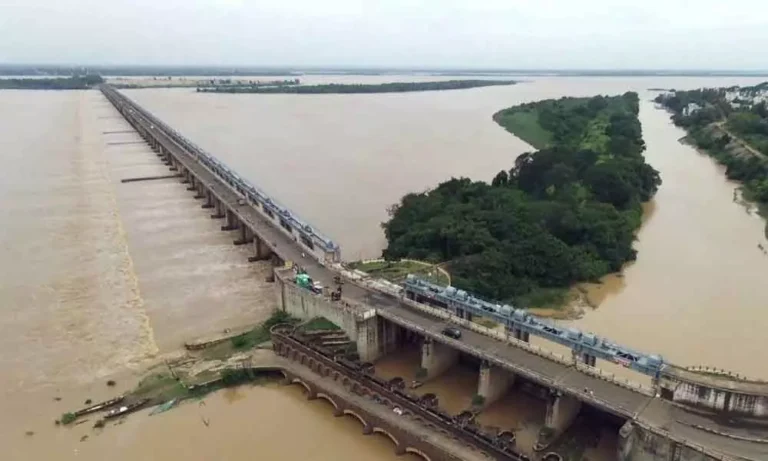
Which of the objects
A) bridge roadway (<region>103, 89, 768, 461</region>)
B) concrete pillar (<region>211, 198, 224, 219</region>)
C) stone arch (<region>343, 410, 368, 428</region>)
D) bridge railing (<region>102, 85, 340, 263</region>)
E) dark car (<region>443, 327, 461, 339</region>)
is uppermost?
bridge railing (<region>102, 85, 340, 263</region>)

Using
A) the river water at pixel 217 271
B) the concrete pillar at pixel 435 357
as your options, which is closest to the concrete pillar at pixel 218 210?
the river water at pixel 217 271

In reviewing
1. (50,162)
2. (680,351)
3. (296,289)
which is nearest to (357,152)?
(50,162)

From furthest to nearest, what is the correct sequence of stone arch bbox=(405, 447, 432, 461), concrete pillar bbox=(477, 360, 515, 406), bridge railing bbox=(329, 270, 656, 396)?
concrete pillar bbox=(477, 360, 515, 406) → bridge railing bbox=(329, 270, 656, 396) → stone arch bbox=(405, 447, 432, 461)

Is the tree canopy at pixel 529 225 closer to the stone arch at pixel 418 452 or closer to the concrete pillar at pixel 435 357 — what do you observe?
the concrete pillar at pixel 435 357

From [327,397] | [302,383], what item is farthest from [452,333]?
[302,383]

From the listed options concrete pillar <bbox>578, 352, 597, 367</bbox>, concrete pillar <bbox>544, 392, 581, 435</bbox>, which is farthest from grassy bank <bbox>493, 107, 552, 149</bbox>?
concrete pillar <bbox>544, 392, 581, 435</bbox>

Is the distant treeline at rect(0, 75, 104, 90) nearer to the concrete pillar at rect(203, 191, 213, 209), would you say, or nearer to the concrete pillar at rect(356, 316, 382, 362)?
the concrete pillar at rect(203, 191, 213, 209)
